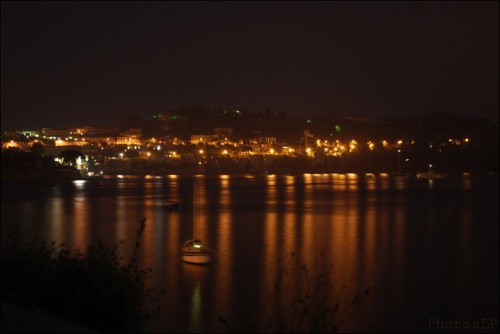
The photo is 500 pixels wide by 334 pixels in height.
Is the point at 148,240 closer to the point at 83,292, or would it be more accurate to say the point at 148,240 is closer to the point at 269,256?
the point at 269,256

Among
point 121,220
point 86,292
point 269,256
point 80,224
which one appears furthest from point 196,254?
point 121,220

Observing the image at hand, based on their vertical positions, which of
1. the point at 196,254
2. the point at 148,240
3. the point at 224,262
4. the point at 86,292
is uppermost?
the point at 86,292

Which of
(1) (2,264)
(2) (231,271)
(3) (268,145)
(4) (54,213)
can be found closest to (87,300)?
(1) (2,264)

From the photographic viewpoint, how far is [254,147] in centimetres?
8919

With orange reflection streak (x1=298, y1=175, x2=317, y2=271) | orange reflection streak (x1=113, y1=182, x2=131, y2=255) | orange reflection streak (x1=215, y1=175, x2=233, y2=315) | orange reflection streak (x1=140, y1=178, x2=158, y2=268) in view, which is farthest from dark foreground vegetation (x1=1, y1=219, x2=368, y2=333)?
orange reflection streak (x1=113, y1=182, x2=131, y2=255)

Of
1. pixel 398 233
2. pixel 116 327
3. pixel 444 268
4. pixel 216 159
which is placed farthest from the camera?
pixel 216 159

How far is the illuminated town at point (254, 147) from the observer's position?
7200cm

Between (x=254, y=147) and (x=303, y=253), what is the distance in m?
75.4

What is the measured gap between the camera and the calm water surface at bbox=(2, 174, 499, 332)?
27.4ft

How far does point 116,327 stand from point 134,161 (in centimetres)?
7347

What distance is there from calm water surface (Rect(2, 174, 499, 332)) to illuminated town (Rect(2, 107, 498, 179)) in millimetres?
30172

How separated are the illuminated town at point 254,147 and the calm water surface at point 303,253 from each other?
3017 centimetres

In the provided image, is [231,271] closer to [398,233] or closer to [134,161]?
[398,233]

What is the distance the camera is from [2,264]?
14.9ft
